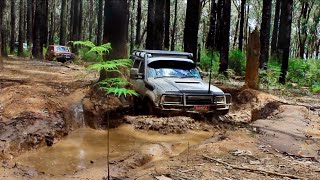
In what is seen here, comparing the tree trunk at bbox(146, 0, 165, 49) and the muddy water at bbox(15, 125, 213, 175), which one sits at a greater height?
the tree trunk at bbox(146, 0, 165, 49)

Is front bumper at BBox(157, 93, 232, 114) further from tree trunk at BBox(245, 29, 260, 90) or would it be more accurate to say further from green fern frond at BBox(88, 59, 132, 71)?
tree trunk at BBox(245, 29, 260, 90)

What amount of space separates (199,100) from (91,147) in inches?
113

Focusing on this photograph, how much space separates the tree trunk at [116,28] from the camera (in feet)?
38.6

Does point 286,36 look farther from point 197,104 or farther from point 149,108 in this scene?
point 149,108

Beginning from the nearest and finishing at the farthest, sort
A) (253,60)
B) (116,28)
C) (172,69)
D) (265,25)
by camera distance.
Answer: (172,69)
(116,28)
(253,60)
(265,25)

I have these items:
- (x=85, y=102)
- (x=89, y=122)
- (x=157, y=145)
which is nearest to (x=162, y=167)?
(x=157, y=145)

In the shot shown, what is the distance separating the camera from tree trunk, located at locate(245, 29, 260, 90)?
1437cm

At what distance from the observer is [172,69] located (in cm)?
1091

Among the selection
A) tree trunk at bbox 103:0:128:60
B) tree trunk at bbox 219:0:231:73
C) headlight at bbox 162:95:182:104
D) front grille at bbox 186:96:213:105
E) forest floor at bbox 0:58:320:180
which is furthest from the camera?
tree trunk at bbox 219:0:231:73

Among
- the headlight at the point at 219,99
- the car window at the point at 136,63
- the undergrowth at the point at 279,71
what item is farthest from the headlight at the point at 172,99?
the undergrowth at the point at 279,71

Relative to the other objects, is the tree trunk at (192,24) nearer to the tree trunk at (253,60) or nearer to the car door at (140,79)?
the tree trunk at (253,60)

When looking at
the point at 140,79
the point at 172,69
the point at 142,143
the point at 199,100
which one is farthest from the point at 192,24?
the point at 142,143

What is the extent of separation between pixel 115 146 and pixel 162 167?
2.58 m

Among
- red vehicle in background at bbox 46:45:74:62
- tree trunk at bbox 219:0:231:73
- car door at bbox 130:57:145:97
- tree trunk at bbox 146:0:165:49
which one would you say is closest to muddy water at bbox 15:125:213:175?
car door at bbox 130:57:145:97
